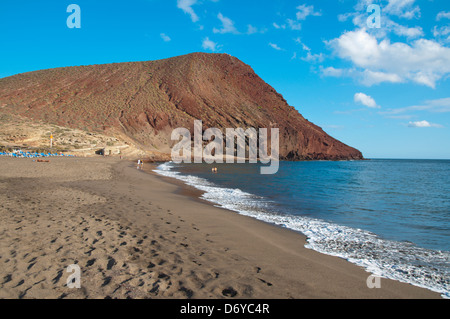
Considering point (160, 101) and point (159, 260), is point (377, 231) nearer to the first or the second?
point (159, 260)

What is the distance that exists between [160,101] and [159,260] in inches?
2831

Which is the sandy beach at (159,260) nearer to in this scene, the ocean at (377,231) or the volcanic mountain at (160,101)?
the ocean at (377,231)

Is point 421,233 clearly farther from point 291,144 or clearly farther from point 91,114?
point 291,144

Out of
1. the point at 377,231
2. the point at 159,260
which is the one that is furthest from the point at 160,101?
the point at 159,260

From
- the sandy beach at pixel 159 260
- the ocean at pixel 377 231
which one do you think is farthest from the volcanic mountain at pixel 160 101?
the sandy beach at pixel 159 260

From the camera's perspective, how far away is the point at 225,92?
84500 millimetres

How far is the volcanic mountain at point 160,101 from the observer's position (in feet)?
198

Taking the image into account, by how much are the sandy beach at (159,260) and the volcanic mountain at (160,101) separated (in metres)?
47.6

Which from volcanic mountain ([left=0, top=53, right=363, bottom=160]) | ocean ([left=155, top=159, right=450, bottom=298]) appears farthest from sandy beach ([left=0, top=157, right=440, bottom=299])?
volcanic mountain ([left=0, top=53, right=363, bottom=160])

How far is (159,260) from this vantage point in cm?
426

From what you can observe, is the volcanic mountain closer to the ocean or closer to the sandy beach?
the ocean

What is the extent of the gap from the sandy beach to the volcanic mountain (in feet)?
156
